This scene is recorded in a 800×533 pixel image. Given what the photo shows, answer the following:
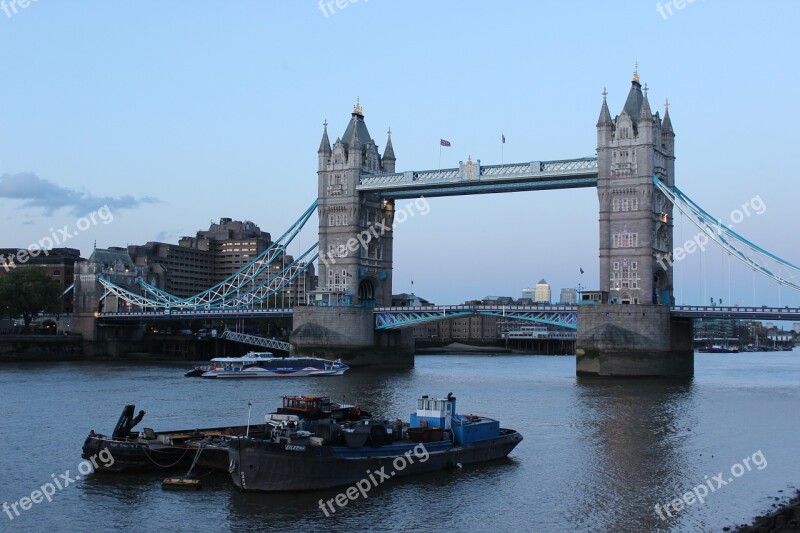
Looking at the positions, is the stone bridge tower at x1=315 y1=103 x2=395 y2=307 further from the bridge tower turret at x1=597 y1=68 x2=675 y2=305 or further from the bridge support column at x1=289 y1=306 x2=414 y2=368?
the bridge tower turret at x1=597 y1=68 x2=675 y2=305

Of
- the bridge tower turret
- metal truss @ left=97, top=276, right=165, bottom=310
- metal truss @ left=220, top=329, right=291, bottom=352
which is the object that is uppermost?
the bridge tower turret

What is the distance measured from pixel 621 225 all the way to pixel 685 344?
35.6 ft

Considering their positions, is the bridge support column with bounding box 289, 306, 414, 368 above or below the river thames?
above

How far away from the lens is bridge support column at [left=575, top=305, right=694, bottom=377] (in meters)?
75.2

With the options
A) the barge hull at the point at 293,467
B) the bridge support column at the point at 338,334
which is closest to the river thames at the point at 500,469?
the barge hull at the point at 293,467

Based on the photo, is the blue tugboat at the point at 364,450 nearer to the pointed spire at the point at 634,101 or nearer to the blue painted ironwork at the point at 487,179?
the blue painted ironwork at the point at 487,179

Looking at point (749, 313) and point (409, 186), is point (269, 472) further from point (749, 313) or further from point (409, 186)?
point (409, 186)

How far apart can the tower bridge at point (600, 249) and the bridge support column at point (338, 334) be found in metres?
0.09

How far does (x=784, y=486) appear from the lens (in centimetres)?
3259

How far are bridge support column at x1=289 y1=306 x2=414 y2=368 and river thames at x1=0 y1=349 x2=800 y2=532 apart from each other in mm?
25264

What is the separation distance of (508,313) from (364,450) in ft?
176

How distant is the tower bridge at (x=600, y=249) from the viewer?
76.4m

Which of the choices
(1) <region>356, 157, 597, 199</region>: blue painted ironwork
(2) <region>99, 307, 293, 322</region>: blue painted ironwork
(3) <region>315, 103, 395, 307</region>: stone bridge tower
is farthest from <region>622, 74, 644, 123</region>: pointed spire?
(2) <region>99, 307, 293, 322</region>: blue painted ironwork

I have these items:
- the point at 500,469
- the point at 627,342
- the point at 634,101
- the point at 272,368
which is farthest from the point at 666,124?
the point at 500,469
